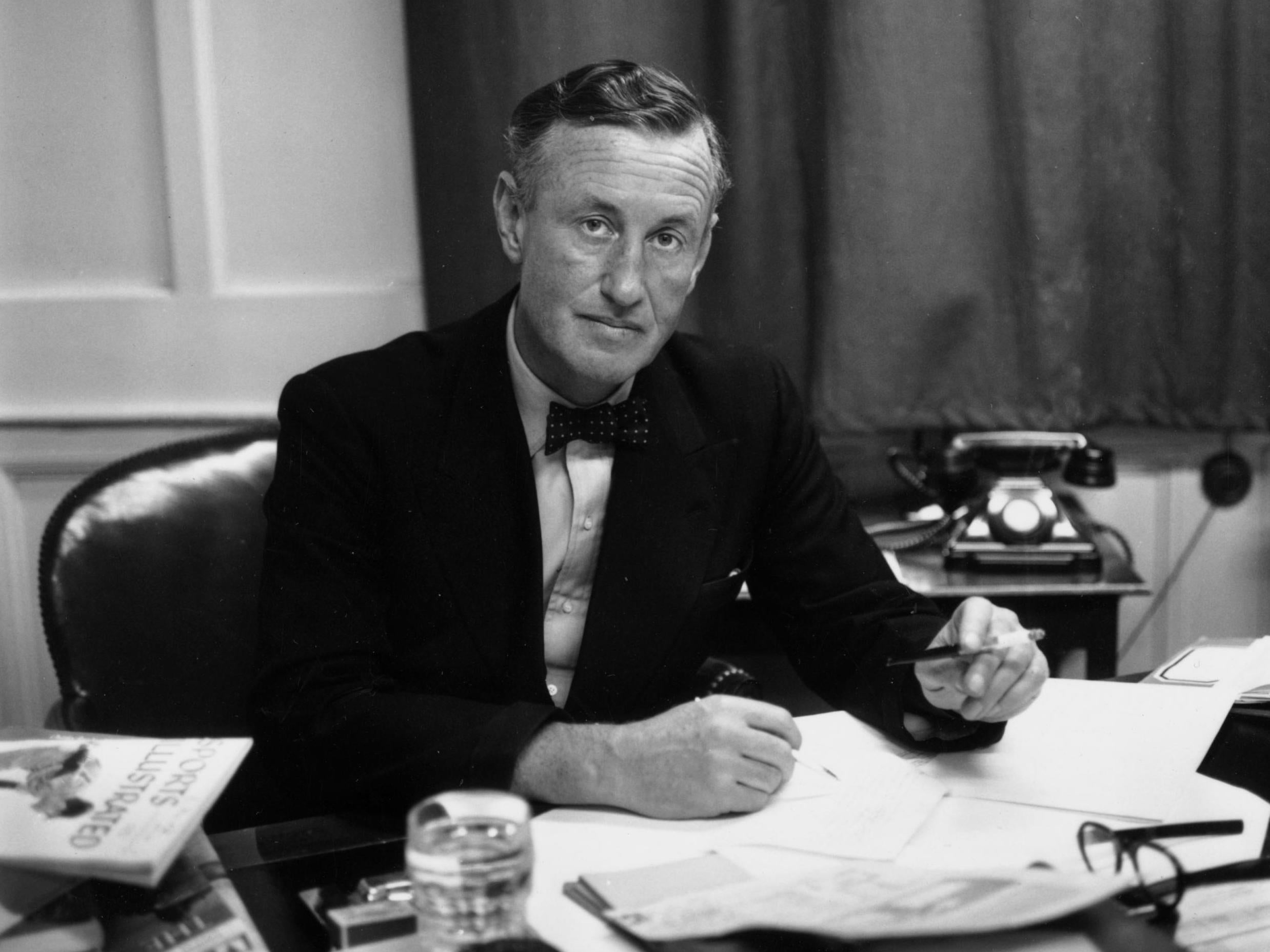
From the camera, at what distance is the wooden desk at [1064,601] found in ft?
6.55

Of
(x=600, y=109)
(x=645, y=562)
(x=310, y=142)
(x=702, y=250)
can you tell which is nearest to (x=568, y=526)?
(x=645, y=562)

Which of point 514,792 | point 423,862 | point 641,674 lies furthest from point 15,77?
point 423,862

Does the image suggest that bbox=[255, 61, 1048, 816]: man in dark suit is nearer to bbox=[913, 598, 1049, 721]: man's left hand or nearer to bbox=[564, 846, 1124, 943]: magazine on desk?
bbox=[913, 598, 1049, 721]: man's left hand

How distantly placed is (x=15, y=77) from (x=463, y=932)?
194 centimetres

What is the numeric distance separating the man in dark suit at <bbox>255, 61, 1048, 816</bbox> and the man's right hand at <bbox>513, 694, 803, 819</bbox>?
0.09 meters

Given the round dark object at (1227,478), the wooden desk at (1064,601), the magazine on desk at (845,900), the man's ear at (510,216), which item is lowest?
the wooden desk at (1064,601)

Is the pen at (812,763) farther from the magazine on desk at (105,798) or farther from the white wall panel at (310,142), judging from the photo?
the white wall panel at (310,142)

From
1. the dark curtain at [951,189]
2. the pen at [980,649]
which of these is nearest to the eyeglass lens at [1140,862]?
the pen at [980,649]

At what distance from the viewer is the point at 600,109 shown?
1508 mm

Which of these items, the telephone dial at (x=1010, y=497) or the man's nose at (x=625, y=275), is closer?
the man's nose at (x=625, y=275)

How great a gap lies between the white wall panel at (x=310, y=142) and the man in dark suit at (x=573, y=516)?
75 centimetres

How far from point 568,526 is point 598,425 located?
0.46 feet

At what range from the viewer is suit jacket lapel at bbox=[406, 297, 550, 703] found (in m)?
1.53

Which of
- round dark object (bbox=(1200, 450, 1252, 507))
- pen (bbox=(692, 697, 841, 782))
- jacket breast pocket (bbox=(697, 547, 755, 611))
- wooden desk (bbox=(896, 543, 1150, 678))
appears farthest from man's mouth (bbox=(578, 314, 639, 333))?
round dark object (bbox=(1200, 450, 1252, 507))
